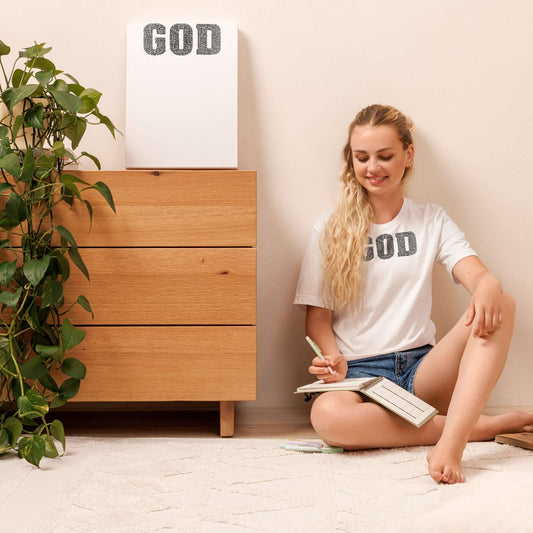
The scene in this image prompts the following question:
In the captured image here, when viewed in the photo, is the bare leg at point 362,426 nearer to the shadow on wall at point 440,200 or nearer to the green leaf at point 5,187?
the shadow on wall at point 440,200

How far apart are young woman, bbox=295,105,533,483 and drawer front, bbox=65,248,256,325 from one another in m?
0.23

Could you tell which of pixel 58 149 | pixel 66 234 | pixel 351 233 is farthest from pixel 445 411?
pixel 58 149

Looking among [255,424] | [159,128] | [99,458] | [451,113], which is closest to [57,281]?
[99,458]

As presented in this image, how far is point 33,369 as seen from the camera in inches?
60.0

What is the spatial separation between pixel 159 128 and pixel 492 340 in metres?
1.03

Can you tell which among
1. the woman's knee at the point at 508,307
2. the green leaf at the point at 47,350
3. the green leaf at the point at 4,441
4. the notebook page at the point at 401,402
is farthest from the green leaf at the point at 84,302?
the woman's knee at the point at 508,307

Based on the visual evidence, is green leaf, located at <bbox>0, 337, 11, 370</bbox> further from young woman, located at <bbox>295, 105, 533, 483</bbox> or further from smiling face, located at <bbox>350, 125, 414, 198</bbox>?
smiling face, located at <bbox>350, 125, 414, 198</bbox>

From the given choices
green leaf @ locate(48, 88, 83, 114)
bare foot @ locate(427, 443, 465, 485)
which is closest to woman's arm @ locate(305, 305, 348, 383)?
bare foot @ locate(427, 443, 465, 485)

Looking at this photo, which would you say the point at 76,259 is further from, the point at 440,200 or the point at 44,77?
the point at 440,200

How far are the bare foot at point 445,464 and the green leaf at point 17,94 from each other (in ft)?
3.69

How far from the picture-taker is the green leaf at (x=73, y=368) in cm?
159

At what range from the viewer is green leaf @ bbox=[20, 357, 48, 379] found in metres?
1.51

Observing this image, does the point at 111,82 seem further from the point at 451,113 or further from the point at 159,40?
the point at 451,113

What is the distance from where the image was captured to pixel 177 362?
5.48 feet
